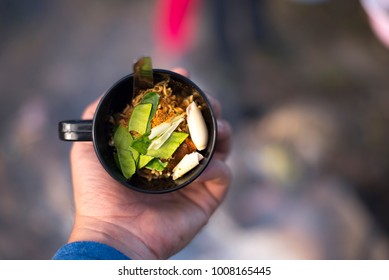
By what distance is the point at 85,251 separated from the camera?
52 cm

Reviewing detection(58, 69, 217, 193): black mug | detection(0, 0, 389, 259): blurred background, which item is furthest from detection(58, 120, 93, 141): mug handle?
detection(0, 0, 389, 259): blurred background

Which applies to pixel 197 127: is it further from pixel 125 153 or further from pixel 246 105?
pixel 246 105

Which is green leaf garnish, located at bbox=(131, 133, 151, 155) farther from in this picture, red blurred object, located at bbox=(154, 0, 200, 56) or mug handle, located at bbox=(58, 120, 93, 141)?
red blurred object, located at bbox=(154, 0, 200, 56)

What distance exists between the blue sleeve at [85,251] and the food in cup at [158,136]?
93mm

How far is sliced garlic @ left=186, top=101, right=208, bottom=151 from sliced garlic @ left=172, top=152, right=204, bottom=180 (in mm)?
14

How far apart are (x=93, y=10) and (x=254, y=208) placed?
0.55 m

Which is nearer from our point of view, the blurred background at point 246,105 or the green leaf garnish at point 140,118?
the green leaf garnish at point 140,118

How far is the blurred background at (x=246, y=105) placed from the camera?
0.93 metres

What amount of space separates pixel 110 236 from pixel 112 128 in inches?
5.3

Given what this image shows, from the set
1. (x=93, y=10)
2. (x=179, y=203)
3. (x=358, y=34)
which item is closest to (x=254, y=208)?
(x=179, y=203)

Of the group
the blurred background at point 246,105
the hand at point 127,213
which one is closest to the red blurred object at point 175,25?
the blurred background at point 246,105

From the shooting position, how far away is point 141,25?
0.99m

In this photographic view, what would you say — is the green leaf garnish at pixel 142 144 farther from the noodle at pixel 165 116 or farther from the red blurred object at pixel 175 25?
the red blurred object at pixel 175 25
